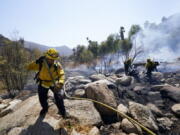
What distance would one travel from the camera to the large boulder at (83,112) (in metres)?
4.37

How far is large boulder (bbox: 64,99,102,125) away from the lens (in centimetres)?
437

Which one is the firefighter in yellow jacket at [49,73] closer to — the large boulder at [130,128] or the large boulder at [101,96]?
the large boulder at [101,96]

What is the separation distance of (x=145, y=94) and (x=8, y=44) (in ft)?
42.6

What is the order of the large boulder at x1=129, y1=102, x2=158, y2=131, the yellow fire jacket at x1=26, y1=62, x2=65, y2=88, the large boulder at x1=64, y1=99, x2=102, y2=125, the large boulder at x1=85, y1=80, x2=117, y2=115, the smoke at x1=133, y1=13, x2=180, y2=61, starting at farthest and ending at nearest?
the smoke at x1=133, y1=13, x2=180, y2=61 → the large boulder at x1=85, y1=80, x2=117, y2=115 → the large boulder at x1=129, y1=102, x2=158, y2=131 → the large boulder at x1=64, y1=99, x2=102, y2=125 → the yellow fire jacket at x1=26, y1=62, x2=65, y2=88

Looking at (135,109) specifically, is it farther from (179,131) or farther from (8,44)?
(8,44)

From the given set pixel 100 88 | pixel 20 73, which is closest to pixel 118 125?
pixel 100 88

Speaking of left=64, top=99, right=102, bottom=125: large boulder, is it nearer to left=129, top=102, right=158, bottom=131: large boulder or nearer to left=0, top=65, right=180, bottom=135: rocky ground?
left=0, top=65, right=180, bottom=135: rocky ground

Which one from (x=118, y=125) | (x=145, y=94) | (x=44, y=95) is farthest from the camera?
(x=145, y=94)

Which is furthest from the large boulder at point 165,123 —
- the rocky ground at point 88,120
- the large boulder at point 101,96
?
the large boulder at point 101,96

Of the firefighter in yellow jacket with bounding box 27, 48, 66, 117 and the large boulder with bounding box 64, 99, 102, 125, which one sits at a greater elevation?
the firefighter in yellow jacket with bounding box 27, 48, 66, 117

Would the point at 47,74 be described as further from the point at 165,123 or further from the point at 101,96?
the point at 165,123

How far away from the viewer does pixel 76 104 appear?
16.7 feet

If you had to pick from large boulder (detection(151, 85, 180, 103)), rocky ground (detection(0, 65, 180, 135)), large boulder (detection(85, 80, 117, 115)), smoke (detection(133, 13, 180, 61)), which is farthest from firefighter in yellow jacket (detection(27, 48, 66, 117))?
smoke (detection(133, 13, 180, 61))

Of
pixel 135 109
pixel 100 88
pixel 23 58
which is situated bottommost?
pixel 135 109
